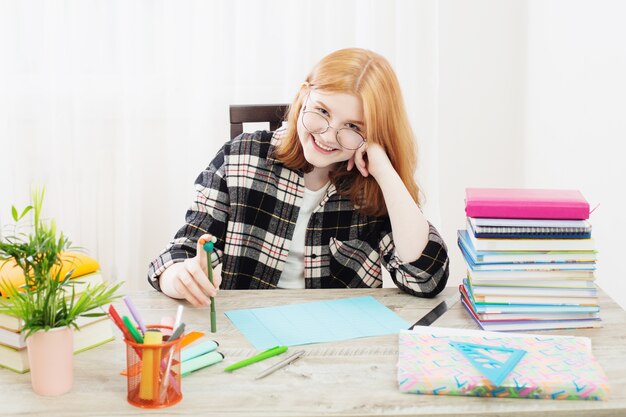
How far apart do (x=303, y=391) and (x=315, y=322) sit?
0.90 feet

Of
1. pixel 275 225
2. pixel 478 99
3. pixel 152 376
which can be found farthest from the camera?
pixel 478 99

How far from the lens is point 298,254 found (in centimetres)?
170

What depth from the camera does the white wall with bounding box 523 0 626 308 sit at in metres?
1.97

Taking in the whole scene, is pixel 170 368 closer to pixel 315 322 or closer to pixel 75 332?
pixel 75 332

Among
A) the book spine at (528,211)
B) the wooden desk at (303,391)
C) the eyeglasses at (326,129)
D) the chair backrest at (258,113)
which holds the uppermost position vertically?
the chair backrest at (258,113)

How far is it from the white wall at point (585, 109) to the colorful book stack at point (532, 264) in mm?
737

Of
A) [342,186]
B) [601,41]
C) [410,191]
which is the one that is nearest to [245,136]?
[342,186]

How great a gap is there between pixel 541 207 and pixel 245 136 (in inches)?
27.8

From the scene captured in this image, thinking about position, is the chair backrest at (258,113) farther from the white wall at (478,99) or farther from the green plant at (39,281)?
the white wall at (478,99)

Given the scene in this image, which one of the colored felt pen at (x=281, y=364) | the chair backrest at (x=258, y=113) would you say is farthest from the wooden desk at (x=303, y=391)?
the chair backrest at (x=258, y=113)

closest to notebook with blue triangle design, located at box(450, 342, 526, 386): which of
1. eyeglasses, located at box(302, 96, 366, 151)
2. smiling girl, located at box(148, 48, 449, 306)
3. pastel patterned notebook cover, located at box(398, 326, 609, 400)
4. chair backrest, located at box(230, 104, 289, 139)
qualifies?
pastel patterned notebook cover, located at box(398, 326, 609, 400)

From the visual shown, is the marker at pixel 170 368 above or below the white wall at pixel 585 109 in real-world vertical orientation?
below

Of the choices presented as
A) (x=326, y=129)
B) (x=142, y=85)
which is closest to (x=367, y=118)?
(x=326, y=129)

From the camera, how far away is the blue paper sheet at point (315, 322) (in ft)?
4.00
